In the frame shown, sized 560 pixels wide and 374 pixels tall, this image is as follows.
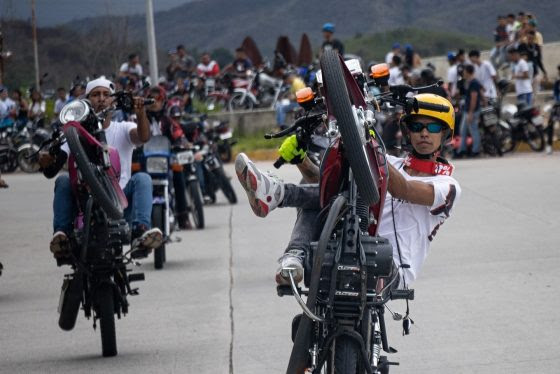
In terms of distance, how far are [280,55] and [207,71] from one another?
2.18 m

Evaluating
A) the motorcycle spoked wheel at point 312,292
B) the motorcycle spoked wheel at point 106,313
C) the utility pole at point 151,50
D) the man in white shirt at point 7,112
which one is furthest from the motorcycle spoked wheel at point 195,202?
the man in white shirt at point 7,112

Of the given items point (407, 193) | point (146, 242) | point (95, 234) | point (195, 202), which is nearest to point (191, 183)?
point (195, 202)

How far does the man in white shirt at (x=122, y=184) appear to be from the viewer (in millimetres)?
8711

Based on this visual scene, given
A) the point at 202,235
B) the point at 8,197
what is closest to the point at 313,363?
the point at 202,235

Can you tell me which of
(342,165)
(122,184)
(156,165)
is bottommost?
(156,165)

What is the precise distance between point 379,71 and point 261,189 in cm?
80

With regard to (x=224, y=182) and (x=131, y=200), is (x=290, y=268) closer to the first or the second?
(x=131, y=200)

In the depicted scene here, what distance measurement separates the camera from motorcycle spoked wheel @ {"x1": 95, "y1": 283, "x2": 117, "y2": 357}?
8477 millimetres

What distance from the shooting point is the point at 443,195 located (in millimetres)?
6242

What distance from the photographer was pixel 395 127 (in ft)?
84.4

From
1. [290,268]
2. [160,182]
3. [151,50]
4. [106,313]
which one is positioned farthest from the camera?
[151,50]

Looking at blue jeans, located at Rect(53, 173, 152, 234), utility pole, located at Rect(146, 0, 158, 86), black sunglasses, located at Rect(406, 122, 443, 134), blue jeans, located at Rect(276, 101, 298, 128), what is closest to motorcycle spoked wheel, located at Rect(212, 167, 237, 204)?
utility pole, located at Rect(146, 0, 158, 86)

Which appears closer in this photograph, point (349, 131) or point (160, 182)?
point (349, 131)

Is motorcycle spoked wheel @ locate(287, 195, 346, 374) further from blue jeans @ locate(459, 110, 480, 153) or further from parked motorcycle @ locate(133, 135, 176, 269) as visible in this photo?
blue jeans @ locate(459, 110, 480, 153)
